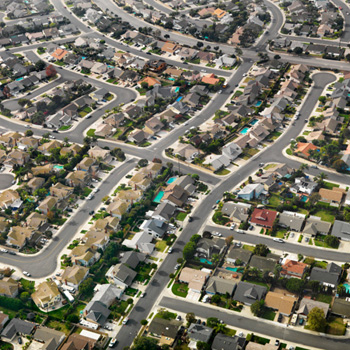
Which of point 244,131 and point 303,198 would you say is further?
point 244,131

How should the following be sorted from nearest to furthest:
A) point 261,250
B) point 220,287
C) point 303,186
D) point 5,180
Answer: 1. point 220,287
2. point 261,250
3. point 303,186
4. point 5,180

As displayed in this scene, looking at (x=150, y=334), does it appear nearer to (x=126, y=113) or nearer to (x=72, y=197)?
(x=72, y=197)

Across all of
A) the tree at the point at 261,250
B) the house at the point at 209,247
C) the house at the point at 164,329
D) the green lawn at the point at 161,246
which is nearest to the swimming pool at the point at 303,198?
the tree at the point at 261,250

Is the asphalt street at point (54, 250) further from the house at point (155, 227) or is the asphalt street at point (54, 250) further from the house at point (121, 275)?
the house at point (155, 227)

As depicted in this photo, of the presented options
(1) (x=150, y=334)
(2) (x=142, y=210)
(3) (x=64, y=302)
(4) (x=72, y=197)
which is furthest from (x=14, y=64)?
(1) (x=150, y=334)

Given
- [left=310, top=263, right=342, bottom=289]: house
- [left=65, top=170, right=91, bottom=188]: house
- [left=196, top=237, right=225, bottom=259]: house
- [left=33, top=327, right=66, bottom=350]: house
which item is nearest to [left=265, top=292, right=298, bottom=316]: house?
[left=310, top=263, right=342, bottom=289]: house

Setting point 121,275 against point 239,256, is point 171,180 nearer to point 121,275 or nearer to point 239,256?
point 239,256

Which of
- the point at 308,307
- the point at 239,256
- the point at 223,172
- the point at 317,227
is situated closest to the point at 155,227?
the point at 239,256
